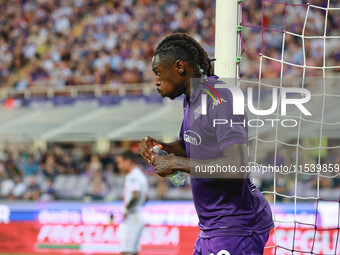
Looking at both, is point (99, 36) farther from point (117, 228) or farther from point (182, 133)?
point (182, 133)

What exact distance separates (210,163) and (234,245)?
561 millimetres

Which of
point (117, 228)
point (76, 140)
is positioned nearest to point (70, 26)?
point (76, 140)

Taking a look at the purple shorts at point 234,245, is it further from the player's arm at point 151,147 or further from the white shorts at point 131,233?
the white shorts at point 131,233

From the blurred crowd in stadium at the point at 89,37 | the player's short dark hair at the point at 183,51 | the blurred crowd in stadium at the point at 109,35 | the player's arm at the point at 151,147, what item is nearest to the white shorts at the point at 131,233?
the player's arm at the point at 151,147

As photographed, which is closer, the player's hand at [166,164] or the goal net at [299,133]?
the player's hand at [166,164]

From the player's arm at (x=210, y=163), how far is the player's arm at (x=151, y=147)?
0.17m

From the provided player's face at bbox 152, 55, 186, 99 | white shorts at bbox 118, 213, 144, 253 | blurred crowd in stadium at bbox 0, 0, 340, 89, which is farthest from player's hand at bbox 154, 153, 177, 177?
blurred crowd in stadium at bbox 0, 0, 340, 89

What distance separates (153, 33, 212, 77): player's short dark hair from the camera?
13.3 ft

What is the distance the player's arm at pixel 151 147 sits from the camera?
13.5 feet

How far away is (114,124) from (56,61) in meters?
4.04

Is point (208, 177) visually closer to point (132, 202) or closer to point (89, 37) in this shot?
point (132, 202)

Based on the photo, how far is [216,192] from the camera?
13.3ft

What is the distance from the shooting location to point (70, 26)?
2202 centimetres

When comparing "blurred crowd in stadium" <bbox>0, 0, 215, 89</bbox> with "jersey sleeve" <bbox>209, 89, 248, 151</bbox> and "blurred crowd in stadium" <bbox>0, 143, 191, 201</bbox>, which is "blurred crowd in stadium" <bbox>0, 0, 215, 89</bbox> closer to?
"blurred crowd in stadium" <bbox>0, 143, 191, 201</bbox>
